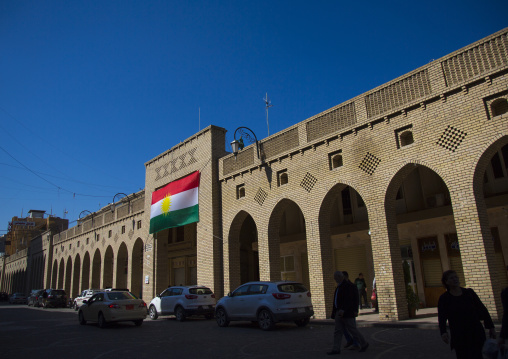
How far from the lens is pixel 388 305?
12.3m

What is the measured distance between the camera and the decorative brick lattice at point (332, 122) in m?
14.4

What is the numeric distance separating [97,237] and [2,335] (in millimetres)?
22495

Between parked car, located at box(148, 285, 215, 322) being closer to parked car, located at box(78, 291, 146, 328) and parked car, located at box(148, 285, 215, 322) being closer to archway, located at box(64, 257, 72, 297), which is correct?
parked car, located at box(78, 291, 146, 328)

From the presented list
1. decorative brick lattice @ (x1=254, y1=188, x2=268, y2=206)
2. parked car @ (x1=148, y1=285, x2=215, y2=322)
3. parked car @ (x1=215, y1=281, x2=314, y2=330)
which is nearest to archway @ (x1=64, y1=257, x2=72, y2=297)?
parked car @ (x1=148, y1=285, x2=215, y2=322)

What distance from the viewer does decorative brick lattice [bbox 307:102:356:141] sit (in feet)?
47.3

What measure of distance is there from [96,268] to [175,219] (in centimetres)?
1754

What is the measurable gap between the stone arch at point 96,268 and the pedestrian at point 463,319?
34.3 meters

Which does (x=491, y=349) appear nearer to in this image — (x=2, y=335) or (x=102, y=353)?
(x=102, y=353)

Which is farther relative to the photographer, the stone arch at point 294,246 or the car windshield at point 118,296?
the stone arch at point 294,246

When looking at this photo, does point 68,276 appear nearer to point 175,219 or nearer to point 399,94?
point 175,219

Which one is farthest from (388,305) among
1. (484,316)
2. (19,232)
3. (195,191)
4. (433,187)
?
(19,232)

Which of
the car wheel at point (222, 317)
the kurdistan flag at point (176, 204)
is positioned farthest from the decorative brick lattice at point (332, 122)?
the kurdistan flag at point (176, 204)

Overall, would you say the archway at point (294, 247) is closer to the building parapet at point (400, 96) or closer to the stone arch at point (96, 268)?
the building parapet at point (400, 96)

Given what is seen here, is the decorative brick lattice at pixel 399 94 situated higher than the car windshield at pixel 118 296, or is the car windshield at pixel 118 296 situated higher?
the decorative brick lattice at pixel 399 94
